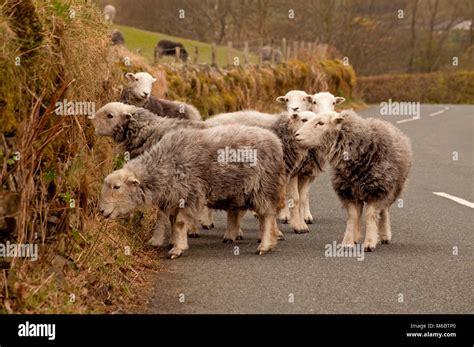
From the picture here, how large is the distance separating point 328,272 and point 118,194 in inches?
81.4

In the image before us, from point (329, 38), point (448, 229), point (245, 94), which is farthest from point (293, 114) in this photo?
point (329, 38)

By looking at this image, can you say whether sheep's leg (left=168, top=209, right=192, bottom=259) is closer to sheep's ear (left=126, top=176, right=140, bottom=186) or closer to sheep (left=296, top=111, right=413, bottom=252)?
sheep's ear (left=126, top=176, right=140, bottom=186)

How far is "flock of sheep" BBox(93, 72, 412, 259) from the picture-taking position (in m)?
8.76

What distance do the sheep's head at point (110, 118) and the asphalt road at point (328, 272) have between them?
1.50 m

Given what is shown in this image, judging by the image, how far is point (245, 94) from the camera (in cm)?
2289

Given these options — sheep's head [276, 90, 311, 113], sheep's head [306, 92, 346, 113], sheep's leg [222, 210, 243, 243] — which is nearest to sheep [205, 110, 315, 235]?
sheep's leg [222, 210, 243, 243]

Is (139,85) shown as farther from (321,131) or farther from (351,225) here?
(351,225)

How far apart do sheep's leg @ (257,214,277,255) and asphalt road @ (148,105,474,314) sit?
0.30ft

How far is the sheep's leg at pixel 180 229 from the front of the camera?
346 inches

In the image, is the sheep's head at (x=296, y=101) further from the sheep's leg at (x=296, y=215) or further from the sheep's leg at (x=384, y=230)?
the sheep's leg at (x=384, y=230)

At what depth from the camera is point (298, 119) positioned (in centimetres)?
1067

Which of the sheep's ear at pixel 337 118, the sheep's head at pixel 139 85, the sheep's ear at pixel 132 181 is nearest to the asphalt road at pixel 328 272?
the sheep's ear at pixel 132 181

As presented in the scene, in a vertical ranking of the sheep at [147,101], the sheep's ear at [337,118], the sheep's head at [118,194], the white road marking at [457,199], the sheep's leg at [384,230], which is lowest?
the sheep's leg at [384,230]

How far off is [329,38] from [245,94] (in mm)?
28927
